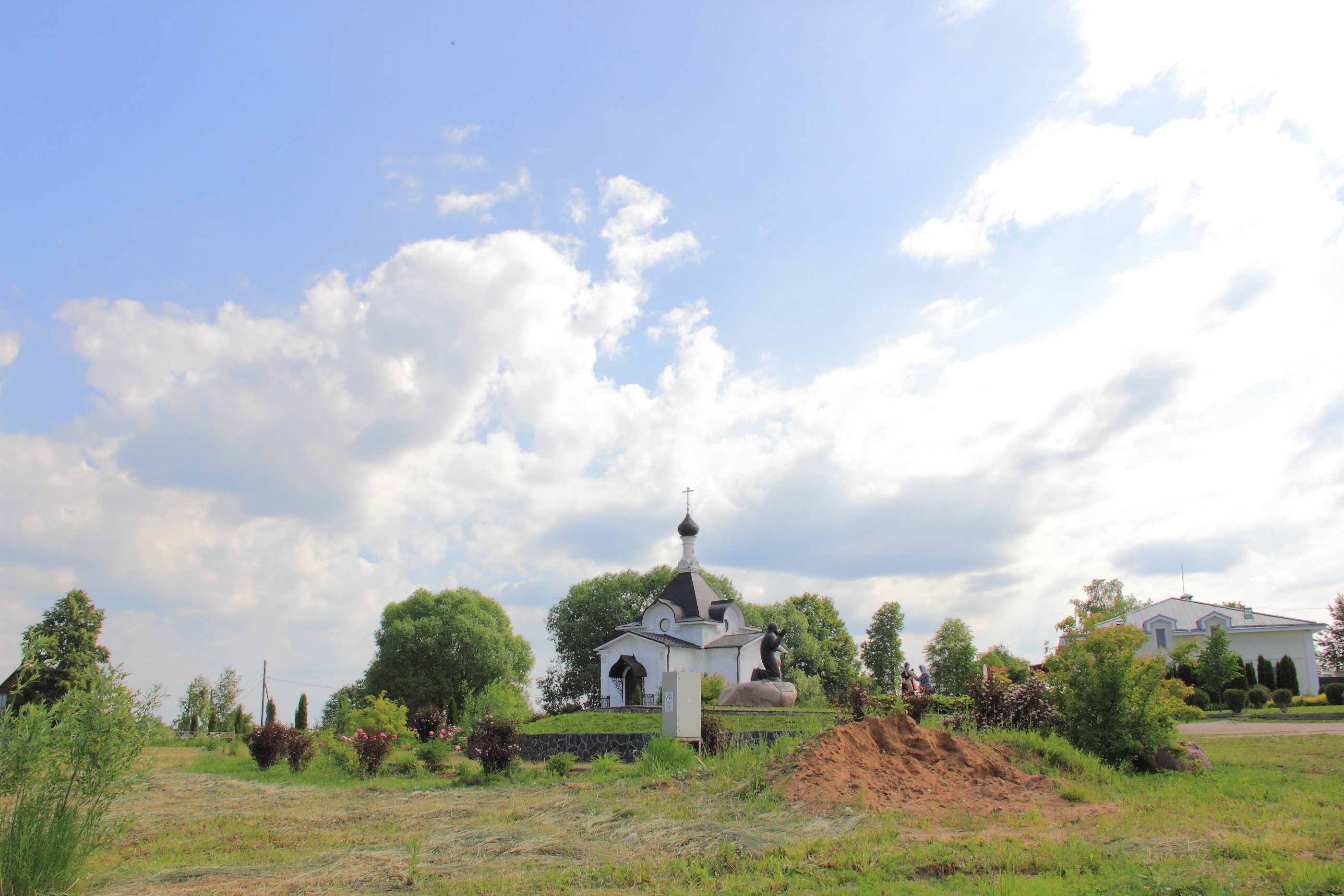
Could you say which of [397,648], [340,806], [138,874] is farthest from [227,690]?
[138,874]

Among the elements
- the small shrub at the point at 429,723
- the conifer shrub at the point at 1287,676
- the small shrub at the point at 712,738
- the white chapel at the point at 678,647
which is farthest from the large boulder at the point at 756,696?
the conifer shrub at the point at 1287,676

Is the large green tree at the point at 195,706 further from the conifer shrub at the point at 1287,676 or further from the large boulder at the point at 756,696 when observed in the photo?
the conifer shrub at the point at 1287,676

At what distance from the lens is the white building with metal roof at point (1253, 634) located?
42.7m

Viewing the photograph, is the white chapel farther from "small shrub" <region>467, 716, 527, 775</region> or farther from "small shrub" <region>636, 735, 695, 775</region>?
"small shrub" <region>636, 735, 695, 775</region>

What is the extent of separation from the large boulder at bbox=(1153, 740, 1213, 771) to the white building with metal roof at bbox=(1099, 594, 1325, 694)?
30279 mm

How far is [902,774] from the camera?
12.2m

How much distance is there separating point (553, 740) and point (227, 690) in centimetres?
3762

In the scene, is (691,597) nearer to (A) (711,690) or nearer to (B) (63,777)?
(A) (711,690)

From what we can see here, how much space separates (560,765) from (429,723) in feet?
31.2

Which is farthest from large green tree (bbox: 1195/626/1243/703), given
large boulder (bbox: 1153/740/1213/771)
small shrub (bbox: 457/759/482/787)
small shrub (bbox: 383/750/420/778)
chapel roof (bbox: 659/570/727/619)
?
small shrub (bbox: 383/750/420/778)

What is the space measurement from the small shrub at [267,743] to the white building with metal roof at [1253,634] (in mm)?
38897

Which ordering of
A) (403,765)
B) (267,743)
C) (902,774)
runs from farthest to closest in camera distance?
(267,743) < (403,765) < (902,774)

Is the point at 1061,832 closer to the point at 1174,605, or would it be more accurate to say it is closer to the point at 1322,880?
the point at 1322,880

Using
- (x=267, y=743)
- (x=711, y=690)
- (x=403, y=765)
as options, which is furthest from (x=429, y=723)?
(x=711, y=690)
